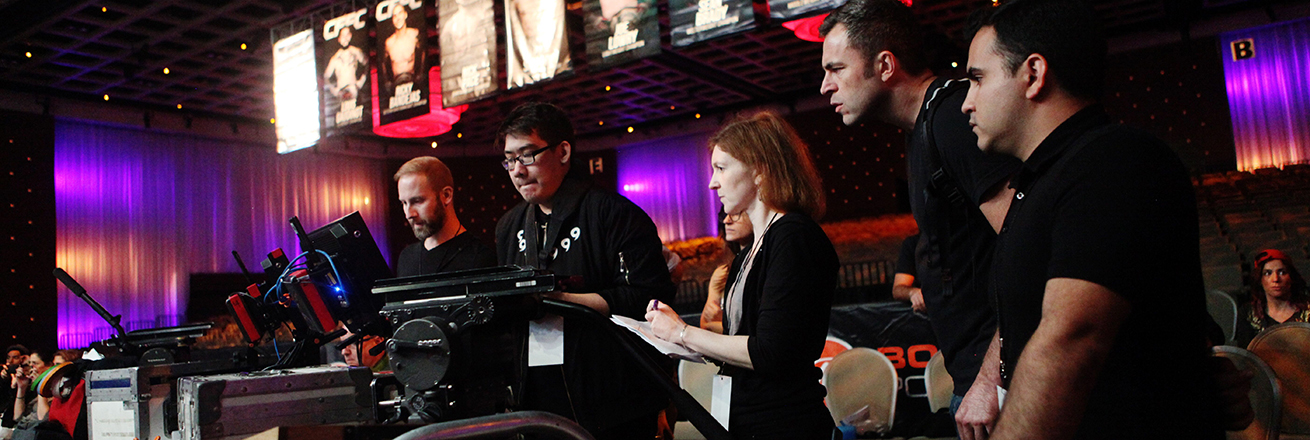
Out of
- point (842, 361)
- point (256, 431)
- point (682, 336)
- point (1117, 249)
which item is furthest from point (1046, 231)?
point (842, 361)

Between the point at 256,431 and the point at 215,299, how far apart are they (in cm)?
1552

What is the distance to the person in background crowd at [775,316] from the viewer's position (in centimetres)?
178

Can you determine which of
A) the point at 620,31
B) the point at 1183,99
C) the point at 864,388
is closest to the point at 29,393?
the point at 620,31

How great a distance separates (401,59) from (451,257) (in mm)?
5089

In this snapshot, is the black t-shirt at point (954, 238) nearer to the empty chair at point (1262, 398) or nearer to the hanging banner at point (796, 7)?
the empty chair at point (1262, 398)

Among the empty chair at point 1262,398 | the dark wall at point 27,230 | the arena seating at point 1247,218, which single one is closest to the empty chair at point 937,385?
the empty chair at point 1262,398

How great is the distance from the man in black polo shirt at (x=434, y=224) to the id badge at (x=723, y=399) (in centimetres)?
131

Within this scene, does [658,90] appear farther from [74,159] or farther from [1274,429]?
[1274,429]

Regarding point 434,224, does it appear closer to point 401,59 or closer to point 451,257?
point 451,257

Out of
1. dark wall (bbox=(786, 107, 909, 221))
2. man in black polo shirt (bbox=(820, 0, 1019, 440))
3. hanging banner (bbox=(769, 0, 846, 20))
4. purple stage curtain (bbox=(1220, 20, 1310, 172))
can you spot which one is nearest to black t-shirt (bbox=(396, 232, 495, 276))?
man in black polo shirt (bbox=(820, 0, 1019, 440))

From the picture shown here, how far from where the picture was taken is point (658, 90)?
16078 mm

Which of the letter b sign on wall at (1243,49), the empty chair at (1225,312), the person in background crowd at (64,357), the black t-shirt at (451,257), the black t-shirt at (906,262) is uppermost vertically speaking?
the letter b sign on wall at (1243,49)

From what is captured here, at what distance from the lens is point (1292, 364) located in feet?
8.20

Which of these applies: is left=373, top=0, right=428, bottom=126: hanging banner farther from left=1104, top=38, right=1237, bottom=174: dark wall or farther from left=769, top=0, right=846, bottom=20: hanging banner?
left=1104, top=38, right=1237, bottom=174: dark wall
